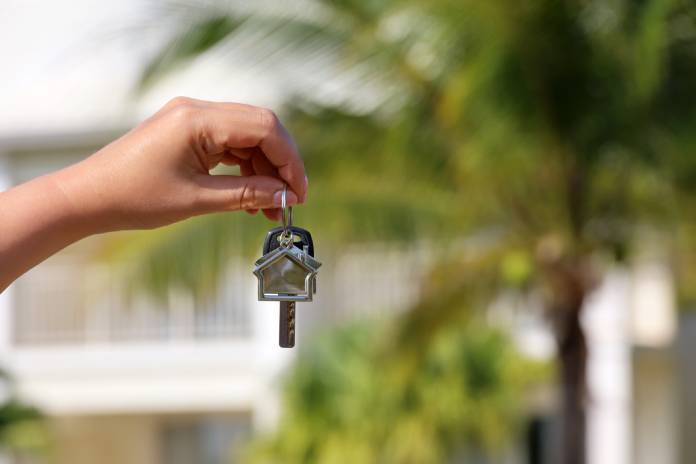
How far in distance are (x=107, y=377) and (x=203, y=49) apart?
759 cm

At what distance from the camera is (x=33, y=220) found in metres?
2.36

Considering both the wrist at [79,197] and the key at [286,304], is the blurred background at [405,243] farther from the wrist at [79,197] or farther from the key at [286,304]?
the wrist at [79,197]

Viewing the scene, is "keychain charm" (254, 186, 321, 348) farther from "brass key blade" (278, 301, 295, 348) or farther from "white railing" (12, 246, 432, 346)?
"white railing" (12, 246, 432, 346)

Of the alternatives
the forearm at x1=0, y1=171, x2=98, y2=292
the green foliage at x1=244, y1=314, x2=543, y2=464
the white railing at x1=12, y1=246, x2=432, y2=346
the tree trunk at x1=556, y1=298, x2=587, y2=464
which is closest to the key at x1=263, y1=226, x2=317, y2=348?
the forearm at x1=0, y1=171, x2=98, y2=292

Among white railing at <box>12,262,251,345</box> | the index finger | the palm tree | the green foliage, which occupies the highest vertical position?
the palm tree

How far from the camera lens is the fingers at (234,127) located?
2311 mm

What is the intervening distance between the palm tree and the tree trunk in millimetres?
12

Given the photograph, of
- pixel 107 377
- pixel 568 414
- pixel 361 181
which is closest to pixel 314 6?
pixel 361 181

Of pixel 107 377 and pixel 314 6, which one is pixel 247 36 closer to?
pixel 314 6

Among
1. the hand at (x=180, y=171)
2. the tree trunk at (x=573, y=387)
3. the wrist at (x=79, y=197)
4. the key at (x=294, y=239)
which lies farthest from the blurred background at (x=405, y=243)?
the wrist at (x=79, y=197)

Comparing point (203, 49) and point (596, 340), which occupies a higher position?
point (203, 49)

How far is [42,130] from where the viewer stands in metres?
15.5

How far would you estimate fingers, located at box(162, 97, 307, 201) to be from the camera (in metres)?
2.31

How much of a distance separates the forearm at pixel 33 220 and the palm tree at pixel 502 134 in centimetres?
523
